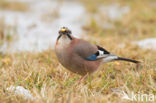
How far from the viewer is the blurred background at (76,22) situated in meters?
6.45

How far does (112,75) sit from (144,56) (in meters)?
1.09

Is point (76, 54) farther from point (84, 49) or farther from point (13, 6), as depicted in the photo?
point (13, 6)

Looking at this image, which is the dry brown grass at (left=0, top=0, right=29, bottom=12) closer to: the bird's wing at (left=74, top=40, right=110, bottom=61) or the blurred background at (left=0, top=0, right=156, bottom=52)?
the blurred background at (left=0, top=0, right=156, bottom=52)

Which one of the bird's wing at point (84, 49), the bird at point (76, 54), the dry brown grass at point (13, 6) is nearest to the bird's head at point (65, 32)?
the bird at point (76, 54)

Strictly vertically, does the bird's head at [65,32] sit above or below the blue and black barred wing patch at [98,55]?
above

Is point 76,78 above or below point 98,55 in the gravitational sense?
below

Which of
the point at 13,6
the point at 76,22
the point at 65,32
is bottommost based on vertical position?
the point at 65,32

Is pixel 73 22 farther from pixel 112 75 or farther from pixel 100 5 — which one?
pixel 112 75

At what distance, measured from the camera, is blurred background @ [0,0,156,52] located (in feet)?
Answer: 21.2

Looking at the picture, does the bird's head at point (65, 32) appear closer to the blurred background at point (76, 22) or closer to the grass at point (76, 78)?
the grass at point (76, 78)

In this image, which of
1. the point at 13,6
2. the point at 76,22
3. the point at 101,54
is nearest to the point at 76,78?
the point at 101,54

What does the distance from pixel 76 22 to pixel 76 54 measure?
4110 millimetres

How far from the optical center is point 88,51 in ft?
13.8

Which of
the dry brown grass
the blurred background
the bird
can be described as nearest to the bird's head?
the bird
